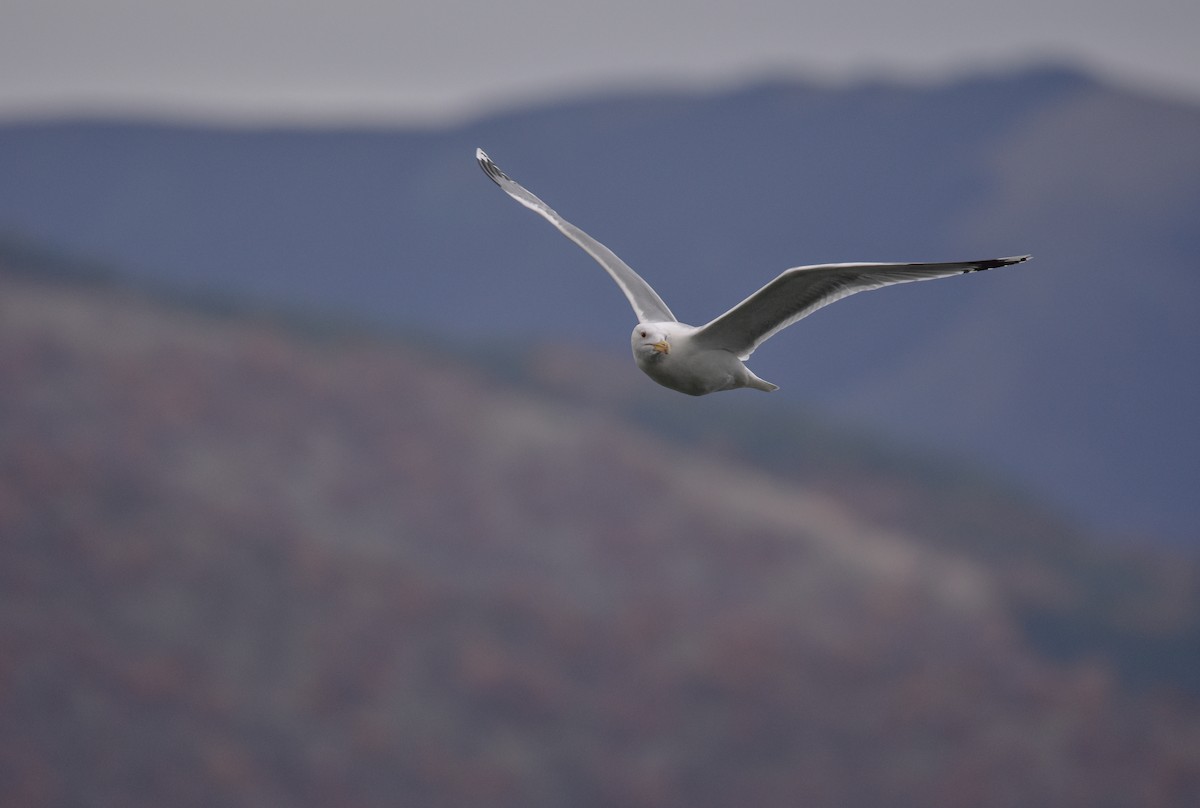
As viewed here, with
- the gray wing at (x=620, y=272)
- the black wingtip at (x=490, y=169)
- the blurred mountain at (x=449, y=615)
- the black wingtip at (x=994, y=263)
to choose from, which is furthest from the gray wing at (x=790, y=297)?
the blurred mountain at (x=449, y=615)

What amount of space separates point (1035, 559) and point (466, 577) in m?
38.1

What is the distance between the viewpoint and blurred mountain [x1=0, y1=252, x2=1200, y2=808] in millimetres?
73938

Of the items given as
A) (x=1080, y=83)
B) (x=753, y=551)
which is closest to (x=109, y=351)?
(x=753, y=551)

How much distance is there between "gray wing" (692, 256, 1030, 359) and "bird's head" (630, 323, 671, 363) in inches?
12.8

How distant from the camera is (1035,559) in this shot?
10362cm

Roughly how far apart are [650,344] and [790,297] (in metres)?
1.42

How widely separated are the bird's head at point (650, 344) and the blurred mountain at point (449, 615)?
58.9 metres

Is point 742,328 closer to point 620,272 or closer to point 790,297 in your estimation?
point 790,297

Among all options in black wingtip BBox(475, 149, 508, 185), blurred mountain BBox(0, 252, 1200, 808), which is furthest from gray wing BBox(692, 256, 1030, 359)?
blurred mountain BBox(0, 252, 1200, 808)

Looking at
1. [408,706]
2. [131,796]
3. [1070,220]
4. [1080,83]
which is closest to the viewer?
[131,796]

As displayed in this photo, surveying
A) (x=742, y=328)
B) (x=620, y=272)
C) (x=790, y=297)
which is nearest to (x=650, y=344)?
(x=742, y=328)

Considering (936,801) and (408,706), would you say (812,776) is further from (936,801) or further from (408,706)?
(408,706)

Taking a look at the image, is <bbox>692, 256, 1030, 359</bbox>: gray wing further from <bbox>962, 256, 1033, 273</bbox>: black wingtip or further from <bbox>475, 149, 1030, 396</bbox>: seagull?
<bbox>962, 256, 1033, 273</bbox>: black wingtip

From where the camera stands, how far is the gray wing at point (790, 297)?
14.3 meters
